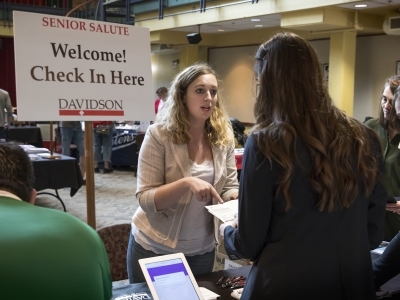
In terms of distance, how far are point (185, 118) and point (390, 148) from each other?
110cm

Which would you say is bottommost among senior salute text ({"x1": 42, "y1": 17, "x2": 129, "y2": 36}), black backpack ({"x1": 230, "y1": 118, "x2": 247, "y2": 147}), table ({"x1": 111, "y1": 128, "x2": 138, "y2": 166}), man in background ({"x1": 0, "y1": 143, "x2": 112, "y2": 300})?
table ({"x1": 111, "y1": 128, "x2": 138, "y2": 166})

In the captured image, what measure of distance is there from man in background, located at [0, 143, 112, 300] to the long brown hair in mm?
532

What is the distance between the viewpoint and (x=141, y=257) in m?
2.01

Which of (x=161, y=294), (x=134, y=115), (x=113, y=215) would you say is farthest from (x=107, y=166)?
(x=161, y=294)

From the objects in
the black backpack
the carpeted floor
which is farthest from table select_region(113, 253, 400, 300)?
the black backpack

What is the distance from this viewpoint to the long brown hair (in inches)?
49.8

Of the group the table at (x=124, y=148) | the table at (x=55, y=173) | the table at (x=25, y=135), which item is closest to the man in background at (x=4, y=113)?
the table at (x=25, y=135)

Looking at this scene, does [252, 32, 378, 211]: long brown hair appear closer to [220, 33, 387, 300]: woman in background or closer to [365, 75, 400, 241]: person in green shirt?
[220, 33, 387, 300]: woman in background

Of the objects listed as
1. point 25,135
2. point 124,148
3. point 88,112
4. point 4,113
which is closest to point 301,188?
point 88,112

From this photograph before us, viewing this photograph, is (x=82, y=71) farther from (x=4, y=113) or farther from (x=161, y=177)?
(x=4, y=113)

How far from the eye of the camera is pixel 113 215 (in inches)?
230

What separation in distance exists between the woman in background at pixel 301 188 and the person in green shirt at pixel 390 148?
41.4 inches

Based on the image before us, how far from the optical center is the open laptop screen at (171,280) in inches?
60.0

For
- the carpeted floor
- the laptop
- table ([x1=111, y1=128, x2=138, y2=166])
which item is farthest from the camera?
table ([x1=111, y1=128, x2=138, y2=166])
